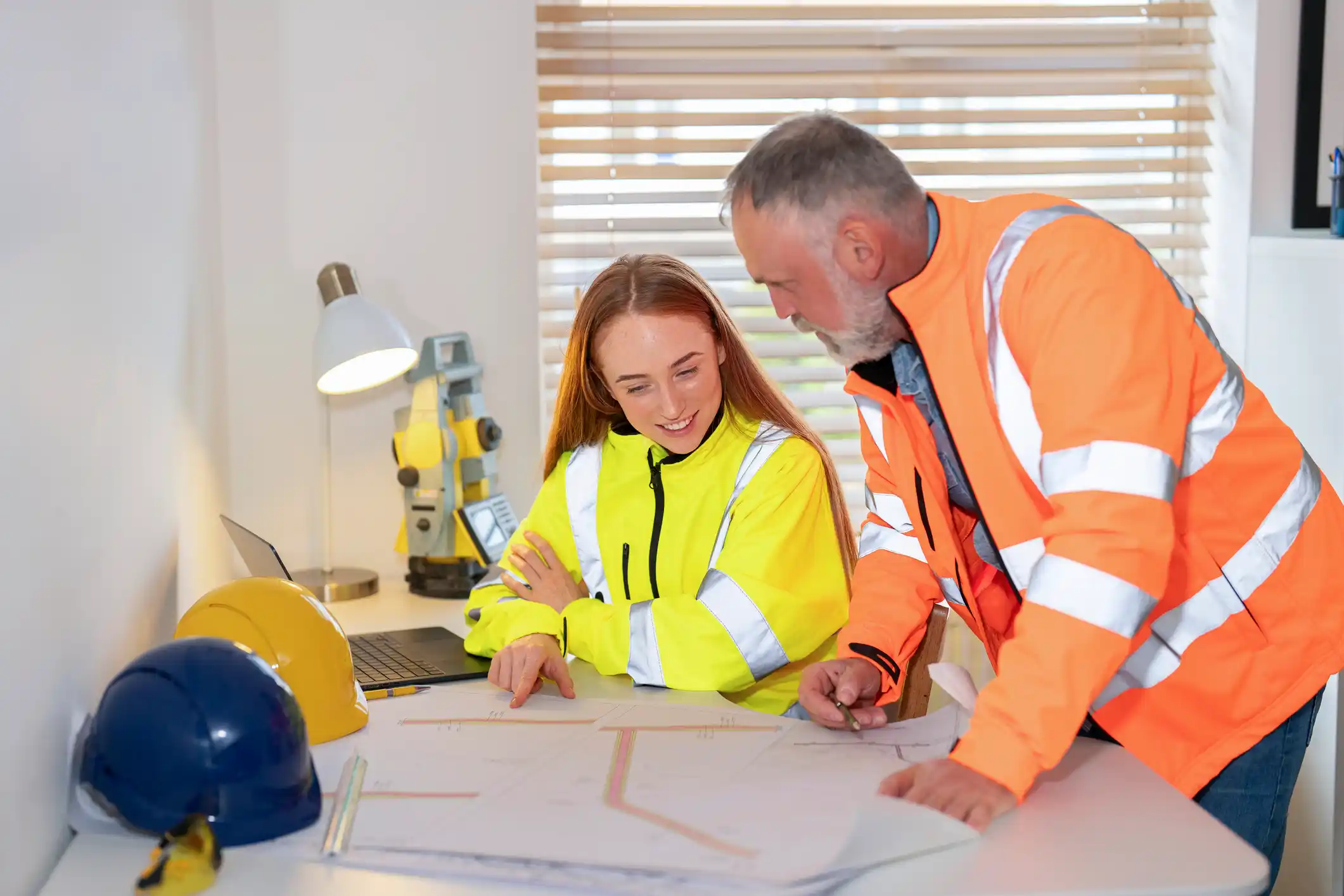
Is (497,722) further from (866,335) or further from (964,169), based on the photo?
(964,169)

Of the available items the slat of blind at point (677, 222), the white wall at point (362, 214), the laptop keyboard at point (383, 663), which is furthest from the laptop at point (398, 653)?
the slat of blind at point (677, 222)

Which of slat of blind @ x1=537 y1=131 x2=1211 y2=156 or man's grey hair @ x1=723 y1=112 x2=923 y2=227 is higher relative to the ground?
slat of blind @ x1=537 y1=131 x2=1211 y2=156

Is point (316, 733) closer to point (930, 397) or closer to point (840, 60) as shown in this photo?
point (930, 397)

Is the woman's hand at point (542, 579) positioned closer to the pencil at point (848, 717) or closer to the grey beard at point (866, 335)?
the pencil at point (848, 717)

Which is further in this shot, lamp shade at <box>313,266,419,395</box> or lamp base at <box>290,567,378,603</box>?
lamp base at <box>290,567,378,603</box>

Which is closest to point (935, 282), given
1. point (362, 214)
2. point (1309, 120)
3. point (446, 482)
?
point (446, 482)

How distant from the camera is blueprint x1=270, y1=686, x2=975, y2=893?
0.96m

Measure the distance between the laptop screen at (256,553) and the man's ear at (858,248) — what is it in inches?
33.4

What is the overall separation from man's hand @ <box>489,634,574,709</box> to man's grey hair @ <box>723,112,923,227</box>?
0.58 meters

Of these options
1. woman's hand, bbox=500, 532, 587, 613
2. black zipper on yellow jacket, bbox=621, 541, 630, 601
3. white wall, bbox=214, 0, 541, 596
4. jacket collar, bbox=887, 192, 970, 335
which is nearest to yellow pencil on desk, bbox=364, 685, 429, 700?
woman's hand, bbox=500, 532, 587, 613

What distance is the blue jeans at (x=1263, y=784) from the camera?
1.23 meters

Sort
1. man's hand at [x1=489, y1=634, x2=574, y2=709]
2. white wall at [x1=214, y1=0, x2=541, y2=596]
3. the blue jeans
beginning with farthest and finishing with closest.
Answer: white wall at [x1=214, y1=0, x2=541, y2=596]
man's hand at [x1=489, y1=634, x2=574, y2=709]
the blue jeans

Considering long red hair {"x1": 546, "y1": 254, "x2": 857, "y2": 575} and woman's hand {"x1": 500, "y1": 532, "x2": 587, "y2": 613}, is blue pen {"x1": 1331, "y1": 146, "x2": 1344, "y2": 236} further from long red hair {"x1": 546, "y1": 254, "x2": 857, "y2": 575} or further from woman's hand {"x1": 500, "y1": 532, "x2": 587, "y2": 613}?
woman's hand {"x1": 500, "y1": 532, "x2": 587, "y2": 613}

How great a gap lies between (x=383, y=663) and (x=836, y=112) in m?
1.47
